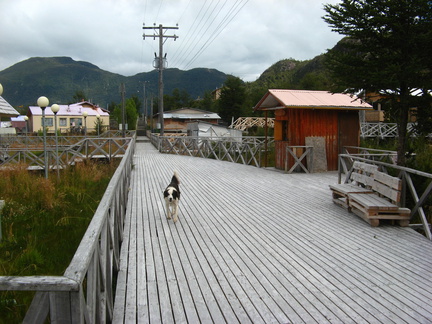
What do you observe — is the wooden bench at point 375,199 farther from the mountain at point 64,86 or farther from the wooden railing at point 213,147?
the mountain at point 64,86

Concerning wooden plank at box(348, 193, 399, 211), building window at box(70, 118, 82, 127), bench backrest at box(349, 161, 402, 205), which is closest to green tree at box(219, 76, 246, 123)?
building window at box(70, 118, 82, 127)

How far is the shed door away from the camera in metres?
13.5

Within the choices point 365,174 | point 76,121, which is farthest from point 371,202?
point 76,121

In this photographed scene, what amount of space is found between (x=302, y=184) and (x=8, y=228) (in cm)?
696

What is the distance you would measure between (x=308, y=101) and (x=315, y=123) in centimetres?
77

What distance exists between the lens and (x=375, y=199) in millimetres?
6602

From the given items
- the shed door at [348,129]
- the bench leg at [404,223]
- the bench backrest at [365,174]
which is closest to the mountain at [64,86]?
the shed door at [348,129]

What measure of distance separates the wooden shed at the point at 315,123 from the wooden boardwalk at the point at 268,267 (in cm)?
531

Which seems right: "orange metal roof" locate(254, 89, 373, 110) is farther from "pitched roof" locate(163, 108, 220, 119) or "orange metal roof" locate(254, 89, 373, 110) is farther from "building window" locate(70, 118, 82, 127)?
"building window" locate(70, 118, 82, 127)

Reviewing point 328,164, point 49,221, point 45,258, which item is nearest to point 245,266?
point 45,258

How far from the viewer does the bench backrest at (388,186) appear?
600 cm

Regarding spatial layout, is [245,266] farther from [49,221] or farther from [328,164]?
[328,164]

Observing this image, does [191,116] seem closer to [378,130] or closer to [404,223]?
[378,130]

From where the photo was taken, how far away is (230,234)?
5.83 meters
